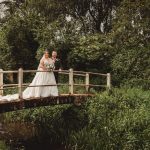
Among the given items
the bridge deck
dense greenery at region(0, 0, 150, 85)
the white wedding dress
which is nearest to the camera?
the bridge deck

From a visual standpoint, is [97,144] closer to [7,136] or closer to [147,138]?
[147,138]

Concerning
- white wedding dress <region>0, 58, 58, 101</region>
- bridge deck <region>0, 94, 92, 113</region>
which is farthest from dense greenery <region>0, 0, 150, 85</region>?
white wedding dress <region>0, 58, 58, 101</region>

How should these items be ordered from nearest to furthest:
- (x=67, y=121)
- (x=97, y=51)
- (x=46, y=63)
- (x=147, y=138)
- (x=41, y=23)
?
1. (x=147, y=138)
2. (x=46, y=63)
3. (x=67, y=121)
4. (x=97, y=51)
5. (x=41, y=23)

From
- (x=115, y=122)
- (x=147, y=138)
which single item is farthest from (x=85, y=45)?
(x=147, y=138)

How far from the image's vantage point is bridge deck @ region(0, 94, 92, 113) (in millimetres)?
22219

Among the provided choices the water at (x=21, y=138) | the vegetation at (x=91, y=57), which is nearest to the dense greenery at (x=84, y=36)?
the vegetation at (x=91, y=57)

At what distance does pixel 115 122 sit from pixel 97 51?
38.5ft

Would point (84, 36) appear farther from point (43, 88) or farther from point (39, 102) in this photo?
point (39, 102)

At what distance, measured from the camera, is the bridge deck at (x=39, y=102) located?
22219mm

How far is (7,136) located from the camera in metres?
27.4

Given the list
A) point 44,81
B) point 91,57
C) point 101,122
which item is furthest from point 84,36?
point 101,122

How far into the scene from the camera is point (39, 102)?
2389 centimetres

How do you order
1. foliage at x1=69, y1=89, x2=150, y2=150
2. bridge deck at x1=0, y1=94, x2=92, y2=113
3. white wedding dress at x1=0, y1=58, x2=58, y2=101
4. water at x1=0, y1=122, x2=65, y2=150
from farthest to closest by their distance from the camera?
water at x1=0, y1=122, x2=65, y2=150 → white wedding dress at x1=0, y1=58, x2=58, y2=101 → bridge deck at x1=0, y1=94, x2=92, y2=113 → foliage at x1=69, y1=89, x2=150, y2=150

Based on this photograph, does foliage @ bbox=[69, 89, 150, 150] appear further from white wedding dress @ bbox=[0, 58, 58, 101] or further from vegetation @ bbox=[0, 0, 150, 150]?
white wedding dress @ bbox=[0, 58, 58, 101]
